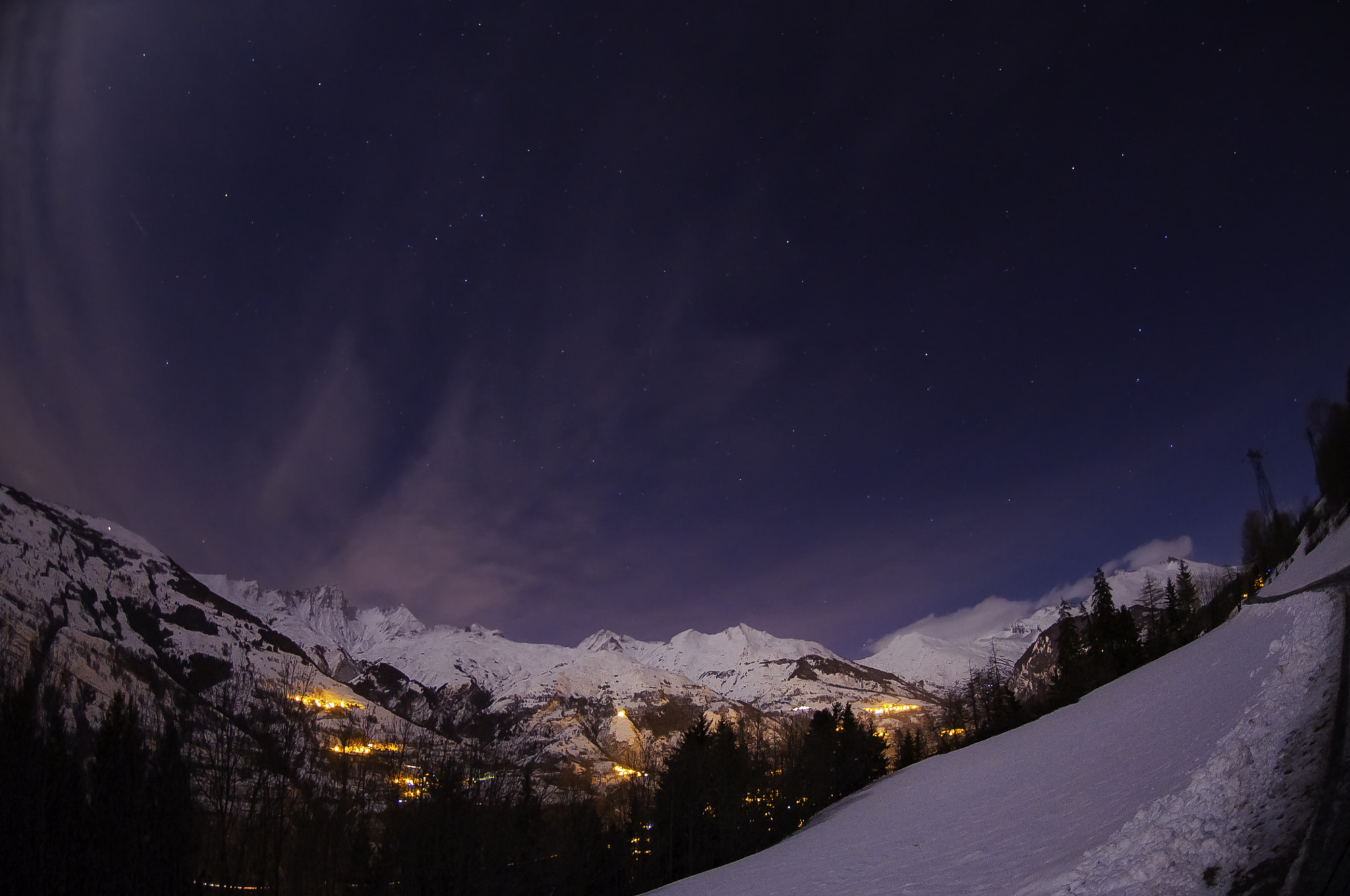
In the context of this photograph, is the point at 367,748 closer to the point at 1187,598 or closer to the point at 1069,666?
the point at 1069,666

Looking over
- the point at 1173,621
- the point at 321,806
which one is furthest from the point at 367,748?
the point at 1173,621

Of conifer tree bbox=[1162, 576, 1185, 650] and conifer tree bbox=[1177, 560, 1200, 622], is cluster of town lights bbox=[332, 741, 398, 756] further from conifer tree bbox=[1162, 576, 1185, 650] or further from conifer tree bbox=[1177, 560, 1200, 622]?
conifer tree bbox=[1177, 560, 1200, 622]

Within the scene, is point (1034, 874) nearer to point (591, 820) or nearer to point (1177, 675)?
point (1177, 675)

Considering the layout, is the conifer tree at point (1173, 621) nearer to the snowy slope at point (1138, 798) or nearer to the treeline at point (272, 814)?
the snowy slope at point (1138, 798)

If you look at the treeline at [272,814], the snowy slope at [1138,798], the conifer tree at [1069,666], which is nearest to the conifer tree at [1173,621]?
the conifer tree at [1069,666]

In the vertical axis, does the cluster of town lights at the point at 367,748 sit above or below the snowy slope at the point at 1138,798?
above

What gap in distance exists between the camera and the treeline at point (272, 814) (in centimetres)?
3180

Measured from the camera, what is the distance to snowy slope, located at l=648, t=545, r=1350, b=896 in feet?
24.9

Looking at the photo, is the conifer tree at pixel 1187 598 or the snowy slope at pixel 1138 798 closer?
the snowy slope at pixel 1138 798

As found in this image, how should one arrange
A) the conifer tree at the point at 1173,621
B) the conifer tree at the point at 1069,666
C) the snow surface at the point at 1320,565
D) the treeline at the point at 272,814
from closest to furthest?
the snow surface at the point at 1320,565 → the treeline at the point at 272,814 → the conifer tree at the point at 1173,621 → the conifer tree at the point at 1069,666

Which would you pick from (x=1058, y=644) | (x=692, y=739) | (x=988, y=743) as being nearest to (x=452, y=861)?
(x=692, y=739)

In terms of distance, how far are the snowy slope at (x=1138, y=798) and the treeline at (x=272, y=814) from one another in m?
13.1

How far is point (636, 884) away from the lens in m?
50.1

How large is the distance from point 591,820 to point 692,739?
16.9 metres
